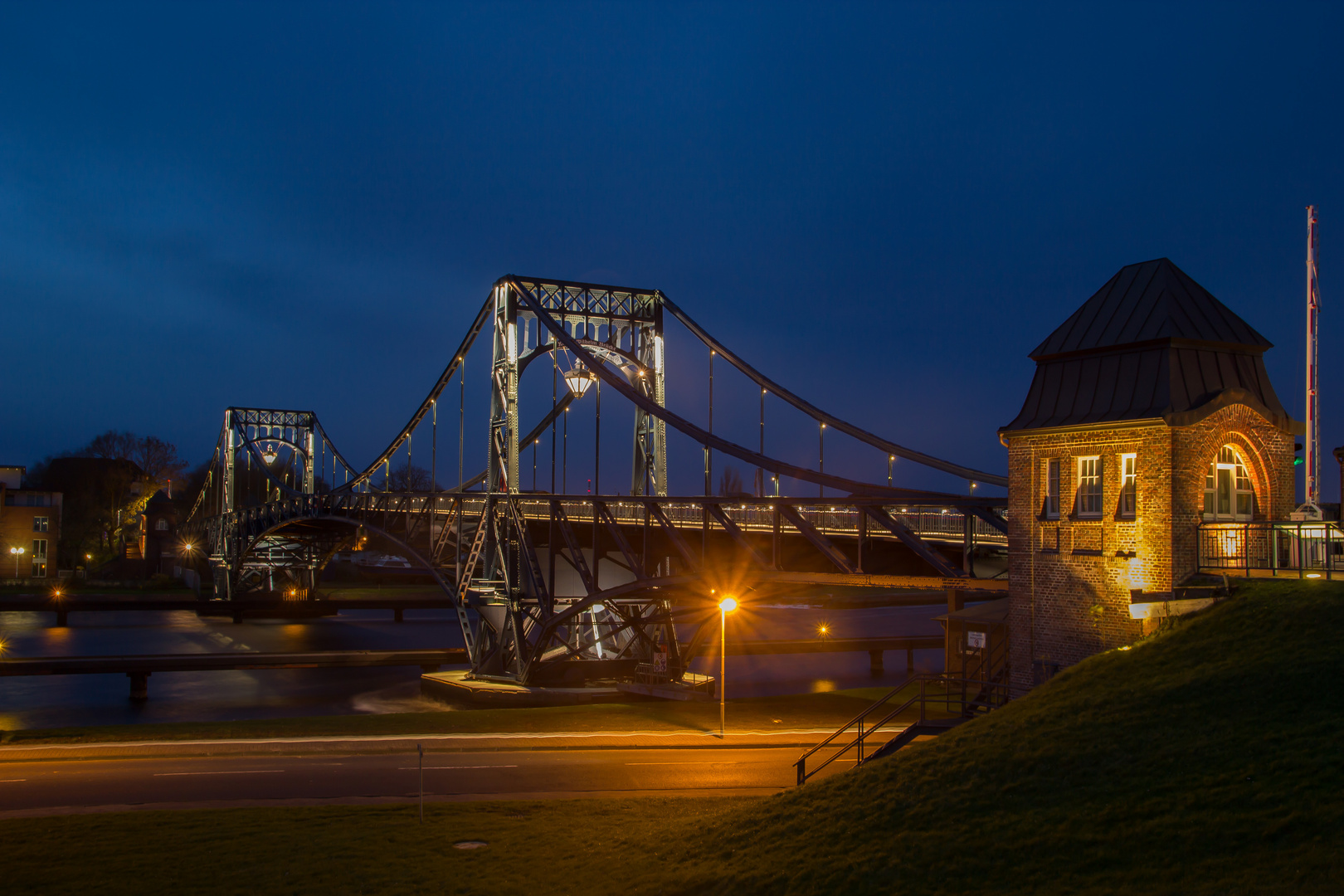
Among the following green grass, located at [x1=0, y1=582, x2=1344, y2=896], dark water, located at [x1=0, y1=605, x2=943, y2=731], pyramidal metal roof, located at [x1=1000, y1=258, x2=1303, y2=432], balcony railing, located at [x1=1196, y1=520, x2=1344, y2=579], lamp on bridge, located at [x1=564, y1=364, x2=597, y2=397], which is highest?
lamp on bridge, located at [x1=564, y1=364, x2=597, y2=397]

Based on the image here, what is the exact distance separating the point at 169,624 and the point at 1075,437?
275 feet

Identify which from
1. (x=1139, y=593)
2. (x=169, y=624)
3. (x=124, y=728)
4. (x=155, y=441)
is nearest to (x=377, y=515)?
(x=169, y=624)

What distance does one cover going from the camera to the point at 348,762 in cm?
2198

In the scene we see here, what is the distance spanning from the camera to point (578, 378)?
4238 cm

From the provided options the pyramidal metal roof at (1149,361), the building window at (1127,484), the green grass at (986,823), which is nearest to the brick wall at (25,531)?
the green grass at (986,823)

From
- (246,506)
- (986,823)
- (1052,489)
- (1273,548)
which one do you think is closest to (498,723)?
(1052,489)

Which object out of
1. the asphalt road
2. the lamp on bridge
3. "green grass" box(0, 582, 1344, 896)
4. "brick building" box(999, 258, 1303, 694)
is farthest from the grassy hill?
the lamp on bridge

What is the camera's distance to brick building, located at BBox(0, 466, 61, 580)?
95.4 metres

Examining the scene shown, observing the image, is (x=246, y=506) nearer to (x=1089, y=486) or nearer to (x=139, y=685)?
(x=139, y=685)

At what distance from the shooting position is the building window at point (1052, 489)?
1870 cm

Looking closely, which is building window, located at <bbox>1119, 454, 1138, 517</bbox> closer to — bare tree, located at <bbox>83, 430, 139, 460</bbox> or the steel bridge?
the steel bridge

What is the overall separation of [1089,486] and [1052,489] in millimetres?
745

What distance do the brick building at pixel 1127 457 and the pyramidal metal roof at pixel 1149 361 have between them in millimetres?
28

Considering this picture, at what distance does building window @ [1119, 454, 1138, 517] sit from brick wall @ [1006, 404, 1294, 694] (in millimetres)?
73
